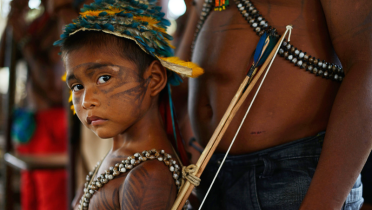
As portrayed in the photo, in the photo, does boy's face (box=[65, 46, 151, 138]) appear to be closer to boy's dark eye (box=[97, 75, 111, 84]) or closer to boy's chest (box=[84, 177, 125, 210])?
boy's dark eye (box=[97, 75, 111, 84])

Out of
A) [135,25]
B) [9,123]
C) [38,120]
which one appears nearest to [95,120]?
[135,25]

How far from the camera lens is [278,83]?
87 cm

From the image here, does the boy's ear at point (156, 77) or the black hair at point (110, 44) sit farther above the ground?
the black hair at point (110, 44)

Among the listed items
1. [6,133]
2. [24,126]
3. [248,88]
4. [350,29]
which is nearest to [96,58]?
[248,88]

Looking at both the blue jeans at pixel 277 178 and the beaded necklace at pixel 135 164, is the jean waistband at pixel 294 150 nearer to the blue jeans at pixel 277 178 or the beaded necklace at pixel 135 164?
the blue jeans at pixel 277 178

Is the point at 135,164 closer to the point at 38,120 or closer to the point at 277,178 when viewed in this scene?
the point at 277,178

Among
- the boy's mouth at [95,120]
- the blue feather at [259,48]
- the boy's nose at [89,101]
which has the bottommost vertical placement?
the boy's mouth at [95,120]

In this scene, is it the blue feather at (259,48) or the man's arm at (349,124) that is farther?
the blue feather at (259,48)

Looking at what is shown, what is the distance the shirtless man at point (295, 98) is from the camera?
0.71m

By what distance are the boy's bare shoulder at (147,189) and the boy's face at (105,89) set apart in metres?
0.13

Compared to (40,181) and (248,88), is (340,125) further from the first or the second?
(40,181)

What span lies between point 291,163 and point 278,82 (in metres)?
0.22

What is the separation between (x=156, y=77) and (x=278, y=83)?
332 millimetres

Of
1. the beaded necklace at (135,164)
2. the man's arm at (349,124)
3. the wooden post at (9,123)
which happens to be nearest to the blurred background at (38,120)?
the wooden post at (9,123)
